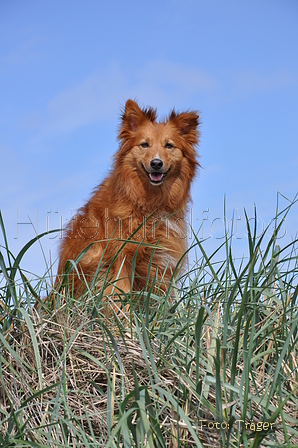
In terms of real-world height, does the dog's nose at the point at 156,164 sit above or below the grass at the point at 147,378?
above

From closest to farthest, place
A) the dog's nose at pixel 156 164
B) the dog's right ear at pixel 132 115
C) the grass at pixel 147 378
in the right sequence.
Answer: the grass at pixel 147 378
the dog's nose at pixel 156 164
the dog's right ear at pixel 132 115

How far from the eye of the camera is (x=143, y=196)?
204 inches

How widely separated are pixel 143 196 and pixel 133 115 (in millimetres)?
945

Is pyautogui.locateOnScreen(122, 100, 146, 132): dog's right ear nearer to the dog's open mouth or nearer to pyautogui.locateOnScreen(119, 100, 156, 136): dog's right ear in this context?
pyautogui.locateOnScreen(119, 100, 156, 136): dog's right ear

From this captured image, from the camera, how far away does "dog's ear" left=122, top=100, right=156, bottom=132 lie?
538 centimetres

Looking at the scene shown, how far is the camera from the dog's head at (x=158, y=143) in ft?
17.1

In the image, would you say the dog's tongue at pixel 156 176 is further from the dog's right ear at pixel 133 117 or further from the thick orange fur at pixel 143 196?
the dog's right ear at pixel 133 117

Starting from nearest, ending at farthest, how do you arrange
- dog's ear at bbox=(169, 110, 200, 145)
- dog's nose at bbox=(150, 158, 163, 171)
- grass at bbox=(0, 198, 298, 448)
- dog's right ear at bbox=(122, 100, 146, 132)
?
1. grass at bbox=(0, 198, 298, 448)
2. dog's nose at bbox=(150, 158, 163, 171)
3. dog's right ear at bbox=(122, 100, 146, 132)
4. dog's ear at bbox=(169, 110, 200, 145)

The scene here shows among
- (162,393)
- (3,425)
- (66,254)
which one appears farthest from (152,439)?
(66,254)

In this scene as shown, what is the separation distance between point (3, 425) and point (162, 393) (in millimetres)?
697

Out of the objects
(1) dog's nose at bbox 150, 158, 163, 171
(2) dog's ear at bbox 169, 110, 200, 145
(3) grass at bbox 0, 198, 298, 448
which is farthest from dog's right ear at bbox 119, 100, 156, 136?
(3) grass at bbox 0, 198, 298, 448

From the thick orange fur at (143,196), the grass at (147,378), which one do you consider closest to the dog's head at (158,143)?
the thick orange fur at (143,196)

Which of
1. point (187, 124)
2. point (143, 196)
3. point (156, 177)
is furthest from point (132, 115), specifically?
point (143, 196)

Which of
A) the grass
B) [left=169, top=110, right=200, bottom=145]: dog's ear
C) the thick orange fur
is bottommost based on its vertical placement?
the grass
